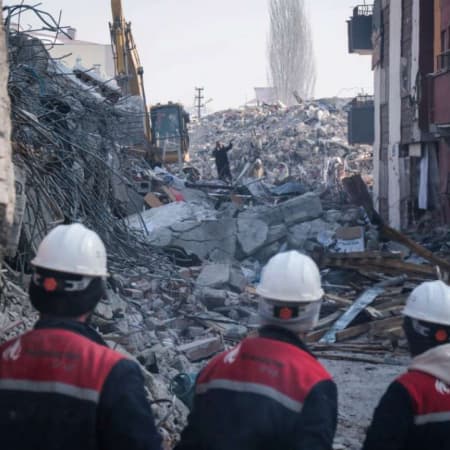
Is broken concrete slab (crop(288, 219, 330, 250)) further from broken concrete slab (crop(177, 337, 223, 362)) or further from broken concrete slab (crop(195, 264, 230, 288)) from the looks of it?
broken concrete slab (crop(177, 337, 223, 362))

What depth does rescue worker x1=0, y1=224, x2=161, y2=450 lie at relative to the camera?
264 centimetres

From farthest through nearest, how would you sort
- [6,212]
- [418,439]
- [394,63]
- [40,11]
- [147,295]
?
[394,63], [147,295], [40,11], [6,212], [418,439]

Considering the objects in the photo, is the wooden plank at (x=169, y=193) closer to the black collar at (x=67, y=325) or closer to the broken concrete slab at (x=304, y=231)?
the broken concrete slab at (x=304, y=231)

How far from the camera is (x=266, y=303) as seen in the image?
119 inches

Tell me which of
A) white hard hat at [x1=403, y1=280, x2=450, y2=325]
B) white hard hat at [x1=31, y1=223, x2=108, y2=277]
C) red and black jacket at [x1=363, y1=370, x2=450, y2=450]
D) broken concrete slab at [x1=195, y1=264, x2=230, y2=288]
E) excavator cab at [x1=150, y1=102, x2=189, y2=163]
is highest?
excavator cab at [x1=150, y1=102, x2=189, y2=163]

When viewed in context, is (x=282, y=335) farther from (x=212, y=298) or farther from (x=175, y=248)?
(x=175, y=248)

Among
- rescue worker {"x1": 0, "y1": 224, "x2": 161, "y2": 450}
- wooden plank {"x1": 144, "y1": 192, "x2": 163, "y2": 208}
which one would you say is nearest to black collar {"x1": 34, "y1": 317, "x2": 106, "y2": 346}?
rescue worker {"x1": 0, "y1": 224, "x2": 161, "y2": 450}

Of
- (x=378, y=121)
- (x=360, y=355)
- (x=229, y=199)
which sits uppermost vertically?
(x=378, y=121)

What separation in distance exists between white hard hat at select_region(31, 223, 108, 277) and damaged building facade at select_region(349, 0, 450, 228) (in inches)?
578

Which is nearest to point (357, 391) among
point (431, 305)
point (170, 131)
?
point (431, 305)

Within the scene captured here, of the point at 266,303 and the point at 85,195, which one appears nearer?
the point at 266,303

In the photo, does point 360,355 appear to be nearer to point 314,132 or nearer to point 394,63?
point 394,63

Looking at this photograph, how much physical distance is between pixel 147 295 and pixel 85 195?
3.22 m

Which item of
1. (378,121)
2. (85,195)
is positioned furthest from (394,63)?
(85,195)
